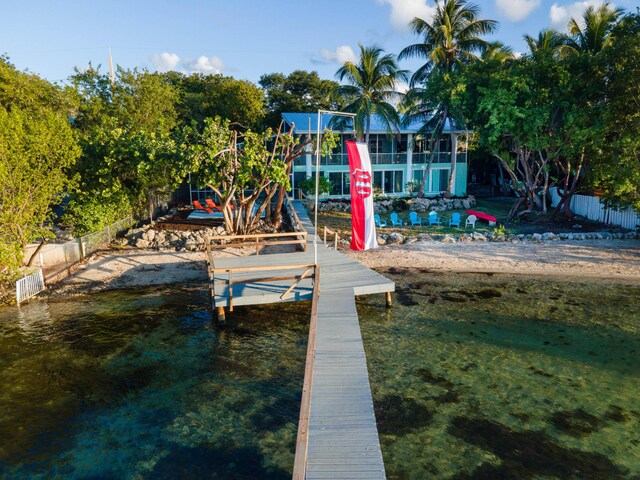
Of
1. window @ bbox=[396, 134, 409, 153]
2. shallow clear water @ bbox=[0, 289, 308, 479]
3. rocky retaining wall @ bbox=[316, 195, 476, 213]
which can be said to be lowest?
shallow clear water @ bbox=[0, 289, 308, 479]

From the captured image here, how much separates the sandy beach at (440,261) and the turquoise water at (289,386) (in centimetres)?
204

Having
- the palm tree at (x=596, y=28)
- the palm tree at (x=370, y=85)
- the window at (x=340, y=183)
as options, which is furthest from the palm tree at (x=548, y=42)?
the window at (x=340, y=183)

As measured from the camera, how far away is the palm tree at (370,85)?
33375 mm

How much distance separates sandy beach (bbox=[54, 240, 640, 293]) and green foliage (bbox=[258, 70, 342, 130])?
32.0 m

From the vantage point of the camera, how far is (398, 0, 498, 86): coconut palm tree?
105 feet

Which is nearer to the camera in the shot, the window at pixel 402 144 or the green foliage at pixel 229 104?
the window at pixel 402 144

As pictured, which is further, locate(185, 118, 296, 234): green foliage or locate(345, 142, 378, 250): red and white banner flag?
locate(185, 118, 296, 234): green foliage

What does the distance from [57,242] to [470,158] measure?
3773 centimetres

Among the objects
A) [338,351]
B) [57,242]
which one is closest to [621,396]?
[338,351]

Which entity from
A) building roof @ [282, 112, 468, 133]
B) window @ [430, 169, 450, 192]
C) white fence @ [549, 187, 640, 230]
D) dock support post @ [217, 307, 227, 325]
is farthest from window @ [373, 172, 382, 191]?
dock support post @ [217, 307, 227, 325]

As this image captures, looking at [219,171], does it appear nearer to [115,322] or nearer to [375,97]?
[115,322]

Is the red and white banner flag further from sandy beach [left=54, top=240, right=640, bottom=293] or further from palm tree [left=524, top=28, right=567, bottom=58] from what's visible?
palm tree [left=524, top=28, right=567, bottom=58]

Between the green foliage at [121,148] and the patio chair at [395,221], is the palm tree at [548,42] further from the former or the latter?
the green foliage at [121,148]

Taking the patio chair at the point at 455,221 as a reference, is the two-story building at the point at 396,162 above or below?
above
